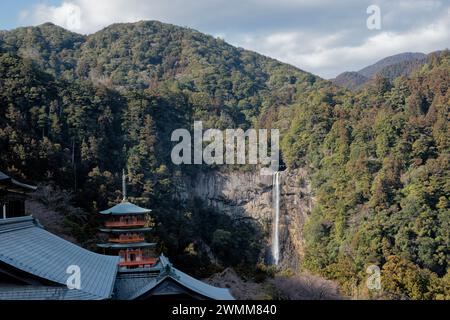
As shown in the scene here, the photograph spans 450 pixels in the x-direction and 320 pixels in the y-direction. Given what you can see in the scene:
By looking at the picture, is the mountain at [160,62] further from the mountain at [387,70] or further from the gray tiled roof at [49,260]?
the gray tiled roof at [49,260]

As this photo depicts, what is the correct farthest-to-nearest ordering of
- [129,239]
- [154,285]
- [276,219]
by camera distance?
1. [276,219]
2. [129,239]
3. [154,285]

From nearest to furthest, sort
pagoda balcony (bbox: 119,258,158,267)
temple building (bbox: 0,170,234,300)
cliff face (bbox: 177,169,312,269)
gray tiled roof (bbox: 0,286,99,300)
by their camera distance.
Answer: gray tiled roof (bbox: 0,286,99,300), temple building (bbox: 0,170,234,300), pagoda balcony (bbox: 119,258,158,267), cliff face (bbox: 177,169,312,269)

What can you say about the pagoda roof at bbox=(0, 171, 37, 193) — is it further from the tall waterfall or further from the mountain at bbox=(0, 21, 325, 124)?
the mountain at bbox=(0, 21, 325, 124)

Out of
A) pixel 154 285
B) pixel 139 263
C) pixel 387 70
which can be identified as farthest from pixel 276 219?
pixel 387 70

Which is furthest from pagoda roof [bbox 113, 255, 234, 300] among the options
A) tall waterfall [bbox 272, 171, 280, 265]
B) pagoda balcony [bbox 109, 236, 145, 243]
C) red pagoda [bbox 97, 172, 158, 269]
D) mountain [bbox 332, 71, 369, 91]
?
mountain [bbox 332, 71, 369, 91]

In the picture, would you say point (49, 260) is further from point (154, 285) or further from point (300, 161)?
point (300, 161)

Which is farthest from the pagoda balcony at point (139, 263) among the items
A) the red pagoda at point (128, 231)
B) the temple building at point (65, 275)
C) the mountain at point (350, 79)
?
the mountain at point (350, 79)

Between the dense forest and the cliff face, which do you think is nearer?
the dense forest
